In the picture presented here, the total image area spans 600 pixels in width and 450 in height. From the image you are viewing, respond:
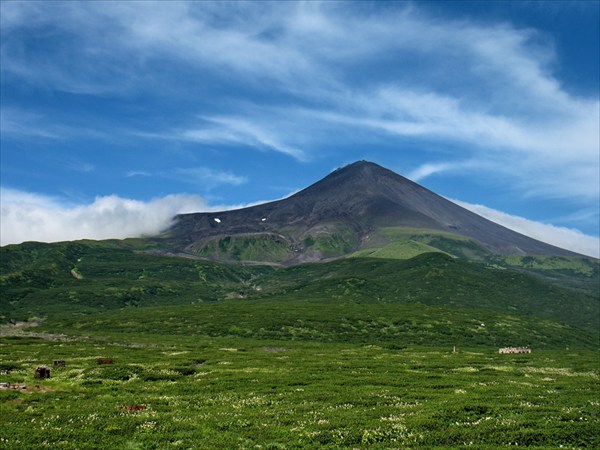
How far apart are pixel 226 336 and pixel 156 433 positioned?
102218mm

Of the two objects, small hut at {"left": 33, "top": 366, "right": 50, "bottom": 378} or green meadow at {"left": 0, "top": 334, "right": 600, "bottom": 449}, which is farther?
small hut at {"left": 33, "top": 366, "right": 50, "bottom": 378}

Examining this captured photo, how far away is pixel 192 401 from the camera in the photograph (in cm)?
3102

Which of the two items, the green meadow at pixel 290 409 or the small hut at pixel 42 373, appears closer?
the green meadow at pixel 290 409

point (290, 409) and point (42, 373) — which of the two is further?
point (42, 373)

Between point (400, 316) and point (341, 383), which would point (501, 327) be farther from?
point (341, 383)

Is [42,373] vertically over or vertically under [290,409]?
under

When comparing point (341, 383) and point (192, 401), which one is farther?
point (341, 383)

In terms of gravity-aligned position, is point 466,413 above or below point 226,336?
above

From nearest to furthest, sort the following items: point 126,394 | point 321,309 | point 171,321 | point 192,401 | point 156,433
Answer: point 156,433 < point 192,401 < point 126,394 < point 171,321 < point 321,309

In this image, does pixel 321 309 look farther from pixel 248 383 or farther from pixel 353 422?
pixel 353 422

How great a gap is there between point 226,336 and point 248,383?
8374 centimetres

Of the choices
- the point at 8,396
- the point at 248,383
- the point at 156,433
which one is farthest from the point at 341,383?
the point at 8,396

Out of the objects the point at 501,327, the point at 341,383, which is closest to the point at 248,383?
the point at 341,383

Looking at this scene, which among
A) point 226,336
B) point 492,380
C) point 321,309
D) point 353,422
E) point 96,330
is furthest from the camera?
point 321,309
